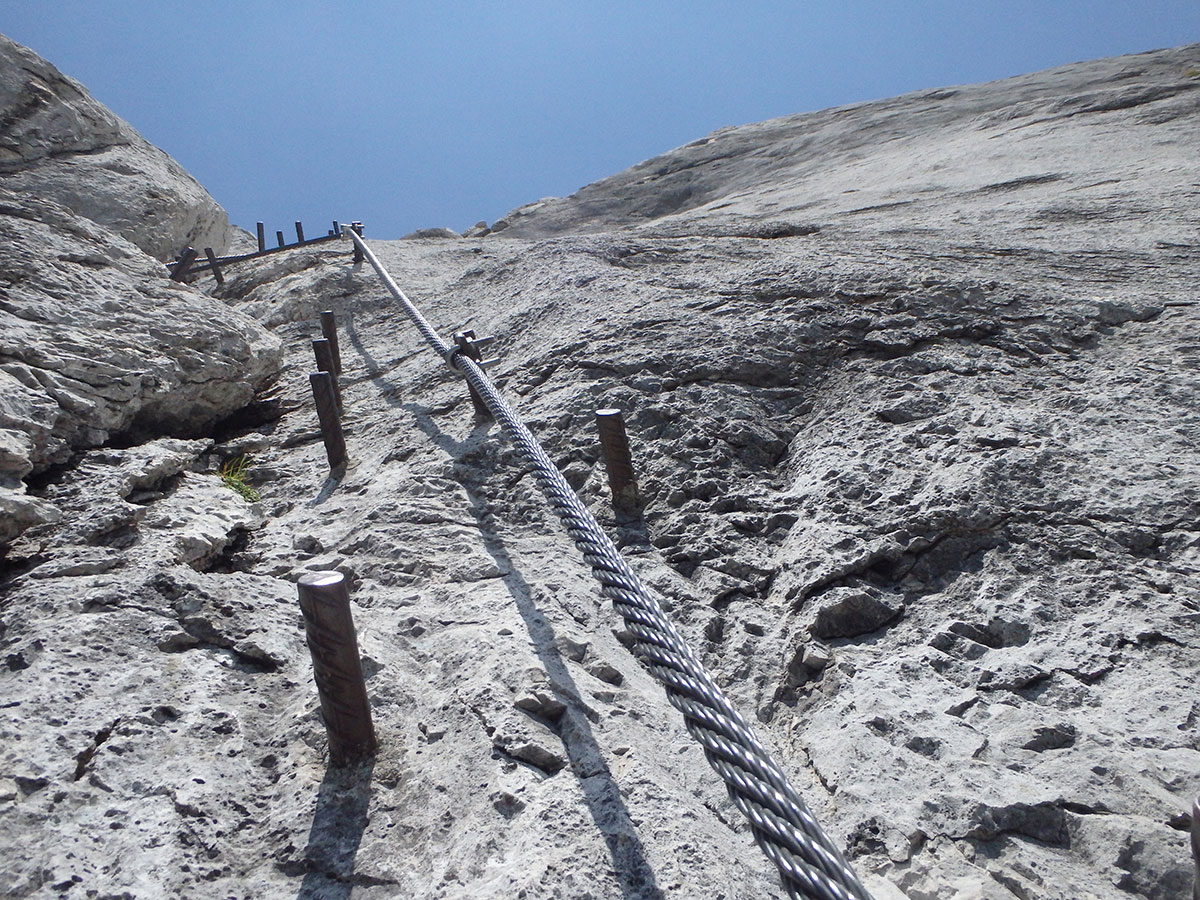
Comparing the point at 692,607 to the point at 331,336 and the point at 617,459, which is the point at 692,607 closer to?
the point at 617,459

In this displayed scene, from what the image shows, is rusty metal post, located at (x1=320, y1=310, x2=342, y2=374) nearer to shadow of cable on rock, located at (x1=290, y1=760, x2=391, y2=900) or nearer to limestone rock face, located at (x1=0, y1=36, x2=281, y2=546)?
limestone rock face, located at (x1=0, y1=36, x2=281, y2=546)

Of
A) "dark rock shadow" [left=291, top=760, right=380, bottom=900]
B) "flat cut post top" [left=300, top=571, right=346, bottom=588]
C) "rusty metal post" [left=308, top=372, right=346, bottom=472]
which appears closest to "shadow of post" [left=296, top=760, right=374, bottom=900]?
"dark rock shadow" [left=291, top=760, right=380, bottom=900]

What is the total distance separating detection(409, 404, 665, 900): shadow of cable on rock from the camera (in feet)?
5.48

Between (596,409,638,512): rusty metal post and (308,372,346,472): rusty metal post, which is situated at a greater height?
(308,372,346,472): rusty metal post

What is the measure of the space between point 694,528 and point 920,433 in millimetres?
1077

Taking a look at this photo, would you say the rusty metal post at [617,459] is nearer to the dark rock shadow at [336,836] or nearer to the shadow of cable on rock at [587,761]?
the shadow of cable on rock at [587,761]

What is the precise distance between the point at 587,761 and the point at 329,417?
2.65 metres

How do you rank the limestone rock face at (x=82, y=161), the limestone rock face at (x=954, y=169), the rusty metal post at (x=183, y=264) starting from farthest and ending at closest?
the rusty metal post at (x=183, y=264) → the limestone rock face at (x=82, y=161) → the limestone rock face at (x=954, y=169)

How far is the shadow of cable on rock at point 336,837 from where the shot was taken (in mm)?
1685

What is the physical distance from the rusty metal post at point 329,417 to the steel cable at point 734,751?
2123mm

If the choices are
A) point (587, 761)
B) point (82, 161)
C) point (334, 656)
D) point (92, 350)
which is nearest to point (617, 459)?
point (587, 761)

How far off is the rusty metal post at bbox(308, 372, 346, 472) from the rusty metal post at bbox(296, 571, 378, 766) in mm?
2131

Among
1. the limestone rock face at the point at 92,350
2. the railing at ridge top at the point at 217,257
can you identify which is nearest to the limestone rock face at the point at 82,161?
the railing at ridge top at the point at 217,257

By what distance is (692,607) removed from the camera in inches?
109
